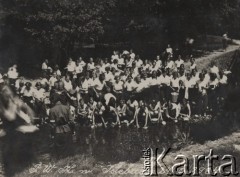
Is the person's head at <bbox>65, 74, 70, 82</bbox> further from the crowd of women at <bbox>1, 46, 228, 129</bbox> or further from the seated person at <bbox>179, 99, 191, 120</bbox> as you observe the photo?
the seated person at <bbox>179, 99, 191, 120</bbox>

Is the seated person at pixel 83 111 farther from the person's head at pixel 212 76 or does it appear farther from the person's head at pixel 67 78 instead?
the person's head at pixel 212 76

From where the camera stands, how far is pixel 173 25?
543 cm

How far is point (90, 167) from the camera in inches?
222

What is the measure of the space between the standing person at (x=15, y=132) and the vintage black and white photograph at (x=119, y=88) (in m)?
0.02

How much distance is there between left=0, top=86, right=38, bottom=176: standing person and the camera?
226 inches

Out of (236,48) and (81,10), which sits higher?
(81,10)

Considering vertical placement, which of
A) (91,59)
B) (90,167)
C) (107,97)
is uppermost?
(91,59)

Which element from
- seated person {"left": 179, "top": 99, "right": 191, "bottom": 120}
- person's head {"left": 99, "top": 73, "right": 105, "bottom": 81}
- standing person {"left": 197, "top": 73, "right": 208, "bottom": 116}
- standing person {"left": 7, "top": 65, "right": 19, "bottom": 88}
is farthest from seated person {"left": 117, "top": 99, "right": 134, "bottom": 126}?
standing person {"left": 7, "top": 65, "right": 19, "bottom": 88}

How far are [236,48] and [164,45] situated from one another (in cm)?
104

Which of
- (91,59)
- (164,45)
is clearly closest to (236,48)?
(164,45)

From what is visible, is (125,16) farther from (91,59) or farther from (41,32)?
(41,32)

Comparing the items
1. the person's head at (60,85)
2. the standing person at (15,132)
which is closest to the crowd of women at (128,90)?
the person's head at (60,85)

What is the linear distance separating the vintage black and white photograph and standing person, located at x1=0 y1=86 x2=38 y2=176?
0.02m

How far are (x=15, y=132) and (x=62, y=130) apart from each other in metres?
0.72
